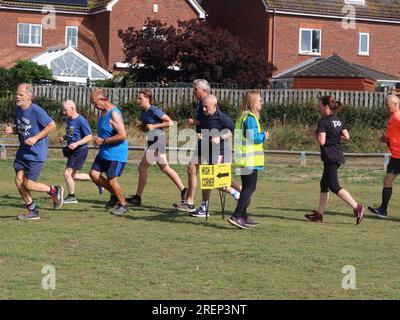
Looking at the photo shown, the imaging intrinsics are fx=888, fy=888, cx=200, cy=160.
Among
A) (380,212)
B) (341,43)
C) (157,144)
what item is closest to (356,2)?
(341,43)

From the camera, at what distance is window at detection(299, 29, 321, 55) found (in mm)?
49844

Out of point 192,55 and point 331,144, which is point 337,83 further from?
point 331,144

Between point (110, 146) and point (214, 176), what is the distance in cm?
176

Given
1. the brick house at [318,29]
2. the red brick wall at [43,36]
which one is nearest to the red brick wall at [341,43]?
the brick house at [318,29]

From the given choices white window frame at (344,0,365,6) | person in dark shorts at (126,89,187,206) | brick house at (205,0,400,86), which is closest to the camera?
person in dark shorts at (126,89,187,206)

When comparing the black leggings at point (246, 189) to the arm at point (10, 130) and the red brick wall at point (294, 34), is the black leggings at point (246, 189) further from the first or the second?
the red brick wall at point (294, 34)

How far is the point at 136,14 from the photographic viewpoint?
1919 inches

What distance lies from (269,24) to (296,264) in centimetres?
3995

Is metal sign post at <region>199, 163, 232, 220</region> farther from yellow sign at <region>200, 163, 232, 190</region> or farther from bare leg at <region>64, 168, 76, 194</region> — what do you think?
bare leg at <region>64, 168, 76, 194</region>

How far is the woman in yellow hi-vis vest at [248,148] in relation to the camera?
11805 millimetres

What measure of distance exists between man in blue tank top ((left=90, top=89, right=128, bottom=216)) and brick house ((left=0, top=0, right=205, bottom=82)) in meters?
35.1

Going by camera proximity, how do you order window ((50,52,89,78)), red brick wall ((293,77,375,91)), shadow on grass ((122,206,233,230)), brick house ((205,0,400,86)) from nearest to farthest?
shadow on grass ((122,206,233,230)) < red brick wall ((293,77,375,91)) < window ((50,52,89,78)) < brick house ((205,0,400,86))

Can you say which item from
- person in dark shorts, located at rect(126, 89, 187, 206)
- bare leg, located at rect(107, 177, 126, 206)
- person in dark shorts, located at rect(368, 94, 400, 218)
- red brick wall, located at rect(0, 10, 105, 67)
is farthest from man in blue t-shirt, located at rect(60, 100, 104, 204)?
red brick wall, located at rect(0, 10, 105, 67)

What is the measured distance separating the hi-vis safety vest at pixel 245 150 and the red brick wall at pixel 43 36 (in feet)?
125
